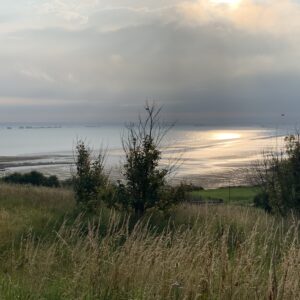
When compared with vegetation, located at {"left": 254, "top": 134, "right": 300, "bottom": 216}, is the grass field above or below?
below

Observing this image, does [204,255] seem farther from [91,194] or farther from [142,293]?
[91,194]

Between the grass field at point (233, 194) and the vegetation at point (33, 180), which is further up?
the vegetation at point (33, 180)

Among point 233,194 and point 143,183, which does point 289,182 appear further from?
point 233,194

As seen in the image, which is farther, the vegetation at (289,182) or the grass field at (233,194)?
the grass field at (233,194)

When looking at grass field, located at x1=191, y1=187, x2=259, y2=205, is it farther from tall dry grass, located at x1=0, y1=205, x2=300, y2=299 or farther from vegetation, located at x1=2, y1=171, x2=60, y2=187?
tall dry grass, located at x1=0, y1=205, x2=300, y2=299

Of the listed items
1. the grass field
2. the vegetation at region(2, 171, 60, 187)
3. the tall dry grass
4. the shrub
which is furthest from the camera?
the vegetation at region(2, 171, 60, 187)

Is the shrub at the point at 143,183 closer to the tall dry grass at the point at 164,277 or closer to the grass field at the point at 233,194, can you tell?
the tall dry grass at the point at 164,277

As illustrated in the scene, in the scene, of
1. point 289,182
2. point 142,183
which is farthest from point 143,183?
point 289,182

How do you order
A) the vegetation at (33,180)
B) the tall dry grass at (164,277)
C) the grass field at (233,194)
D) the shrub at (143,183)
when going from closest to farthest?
the tall dry grass at (164,277) < the shrub at (143,183) < the grass field at (233,194) < the vegetation at (33,180)

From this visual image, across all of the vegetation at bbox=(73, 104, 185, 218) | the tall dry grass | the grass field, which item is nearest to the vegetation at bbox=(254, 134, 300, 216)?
the vegetation at bbox=(73, 104, 185, 218)

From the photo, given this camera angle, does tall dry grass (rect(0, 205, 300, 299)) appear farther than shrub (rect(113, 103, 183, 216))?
No

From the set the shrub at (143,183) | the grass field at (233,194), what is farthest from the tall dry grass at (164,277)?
the grass field at (233,194)

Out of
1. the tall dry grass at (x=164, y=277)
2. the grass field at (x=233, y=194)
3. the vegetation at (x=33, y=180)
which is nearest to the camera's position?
the tall dry grass at (x=164, y=277)

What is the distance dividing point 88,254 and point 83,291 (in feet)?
3.42
